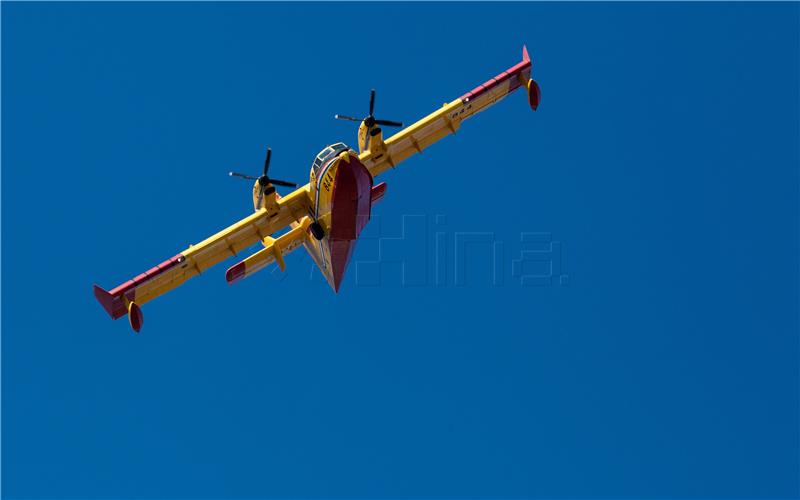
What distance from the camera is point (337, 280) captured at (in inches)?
1950

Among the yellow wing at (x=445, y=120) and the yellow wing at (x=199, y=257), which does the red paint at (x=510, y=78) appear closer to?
the yellow wing at (x=445, y=120)

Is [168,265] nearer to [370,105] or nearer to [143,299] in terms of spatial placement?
[143,299]

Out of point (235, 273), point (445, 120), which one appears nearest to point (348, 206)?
point (235, 273)

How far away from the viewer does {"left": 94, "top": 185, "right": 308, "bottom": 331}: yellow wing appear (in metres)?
47.8

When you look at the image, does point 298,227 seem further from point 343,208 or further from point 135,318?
point 135,318

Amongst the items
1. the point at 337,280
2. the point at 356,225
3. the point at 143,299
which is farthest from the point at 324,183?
the point at 143,299

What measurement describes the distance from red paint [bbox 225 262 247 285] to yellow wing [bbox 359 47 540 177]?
609cm

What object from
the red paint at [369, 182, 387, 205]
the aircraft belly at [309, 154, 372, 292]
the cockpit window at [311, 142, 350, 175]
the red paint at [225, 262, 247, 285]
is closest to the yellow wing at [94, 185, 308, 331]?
the red paint at [225, 262, 247, 285]

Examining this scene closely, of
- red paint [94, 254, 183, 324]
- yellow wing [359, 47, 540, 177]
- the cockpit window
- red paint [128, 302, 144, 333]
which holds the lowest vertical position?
red paint [128, 302, 144, 333]

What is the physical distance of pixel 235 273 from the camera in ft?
156

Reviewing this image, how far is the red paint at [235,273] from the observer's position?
47.4 m

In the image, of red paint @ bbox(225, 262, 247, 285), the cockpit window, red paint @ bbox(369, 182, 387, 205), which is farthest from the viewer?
red paint @ bbox(369, 182, 387, 205)

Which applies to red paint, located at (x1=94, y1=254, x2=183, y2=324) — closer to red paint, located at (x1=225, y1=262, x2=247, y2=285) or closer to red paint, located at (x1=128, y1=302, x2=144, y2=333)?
red paint, located at (x1=128, y1=302, x2=144, y2=333)

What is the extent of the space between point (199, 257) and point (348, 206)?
6.78 metres
